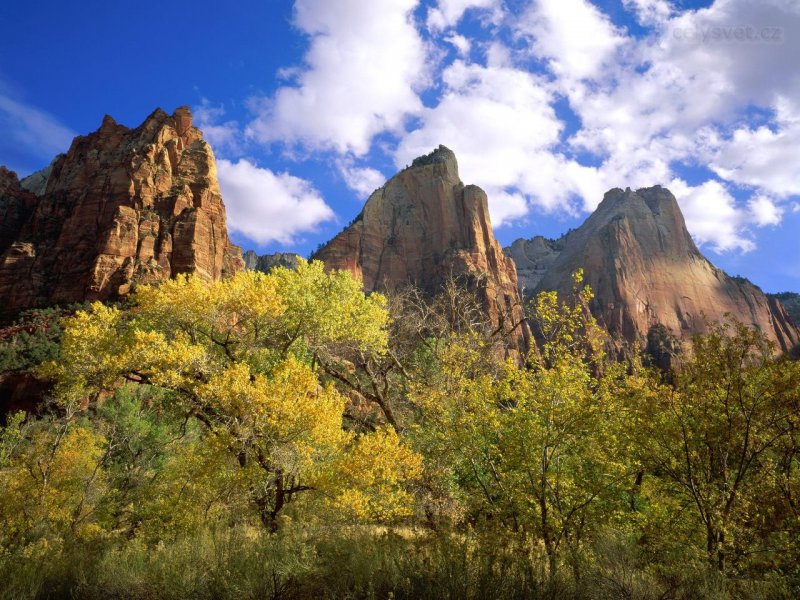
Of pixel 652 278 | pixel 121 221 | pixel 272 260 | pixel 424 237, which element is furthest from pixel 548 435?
pixel 272 260

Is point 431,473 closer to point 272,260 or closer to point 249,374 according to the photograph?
point 249,374

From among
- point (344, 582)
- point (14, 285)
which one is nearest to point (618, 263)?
point (344, 582)

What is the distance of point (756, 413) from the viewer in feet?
22.2

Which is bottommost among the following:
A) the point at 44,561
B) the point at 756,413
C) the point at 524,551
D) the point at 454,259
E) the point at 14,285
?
the point at 44,561

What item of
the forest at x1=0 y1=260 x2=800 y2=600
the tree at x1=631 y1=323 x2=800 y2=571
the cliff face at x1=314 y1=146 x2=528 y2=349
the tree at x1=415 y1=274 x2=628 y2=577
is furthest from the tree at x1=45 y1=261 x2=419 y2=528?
the cliff face at x1=314 y1=146 x2=528 y2=349

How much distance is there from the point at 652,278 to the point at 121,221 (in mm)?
106547

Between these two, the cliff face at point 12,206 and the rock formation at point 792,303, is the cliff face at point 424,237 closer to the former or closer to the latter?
the cliff face at point 12,206

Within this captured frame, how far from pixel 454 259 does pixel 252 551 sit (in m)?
85.8

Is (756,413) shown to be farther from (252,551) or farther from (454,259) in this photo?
(454,259)

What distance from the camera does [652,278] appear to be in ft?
326

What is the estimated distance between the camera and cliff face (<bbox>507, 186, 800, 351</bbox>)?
9350 centimetres

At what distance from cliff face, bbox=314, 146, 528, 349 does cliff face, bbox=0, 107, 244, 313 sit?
2763cm

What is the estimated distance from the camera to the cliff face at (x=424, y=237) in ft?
311

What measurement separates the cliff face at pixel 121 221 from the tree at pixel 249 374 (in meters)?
52.4
